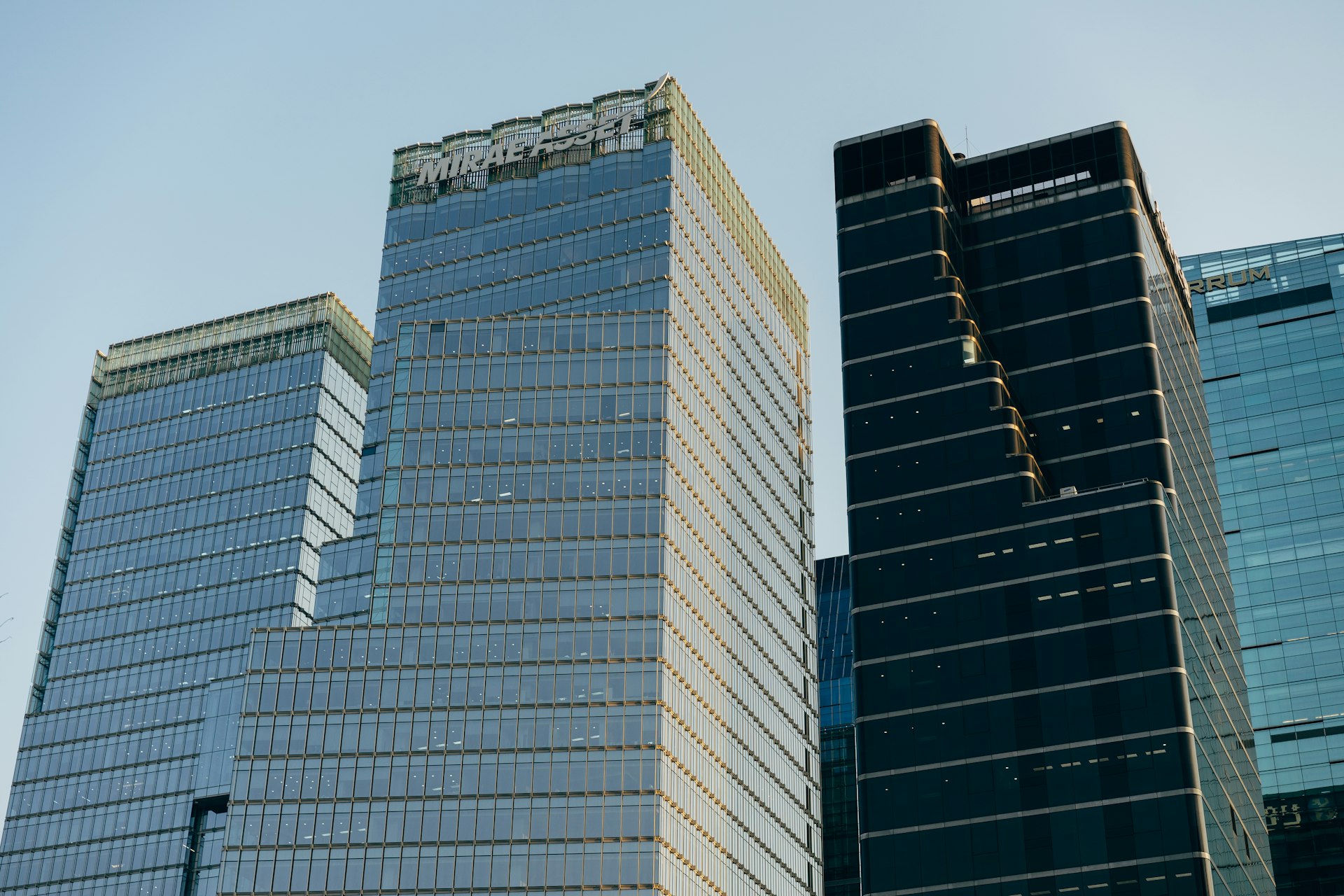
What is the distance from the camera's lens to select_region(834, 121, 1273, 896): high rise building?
151 m

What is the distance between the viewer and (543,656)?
539 feet

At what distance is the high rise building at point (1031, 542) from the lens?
495 feet

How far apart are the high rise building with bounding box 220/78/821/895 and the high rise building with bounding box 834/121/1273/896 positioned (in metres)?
16.7

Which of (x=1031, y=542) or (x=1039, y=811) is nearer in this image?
(x=1039, y=811)

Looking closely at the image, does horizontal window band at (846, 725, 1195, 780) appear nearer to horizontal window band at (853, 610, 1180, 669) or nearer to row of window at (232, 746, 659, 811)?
horizontal window band at (853, 610, 1180, 669)

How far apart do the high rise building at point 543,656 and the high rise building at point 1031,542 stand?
1671 cm

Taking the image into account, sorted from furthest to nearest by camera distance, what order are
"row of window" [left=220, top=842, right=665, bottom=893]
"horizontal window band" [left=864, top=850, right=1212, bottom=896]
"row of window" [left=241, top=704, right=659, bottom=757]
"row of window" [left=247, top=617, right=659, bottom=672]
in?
"row of window" [left=247, top=617, right=659, bottom=672] < "row of window" [left=241, top=704, right=659, bottom=757] < "row of window" [left=220, top=842, right=665, bottom=893] < "horizontal window band" [left=864, top=850, right=1212, bottom=896]

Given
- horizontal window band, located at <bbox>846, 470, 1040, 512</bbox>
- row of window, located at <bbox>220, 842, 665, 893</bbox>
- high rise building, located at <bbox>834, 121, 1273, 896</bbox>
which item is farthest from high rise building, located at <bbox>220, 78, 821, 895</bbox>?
horizontal window band, located at <bbox>846, 470, 1040, 512</bbox>

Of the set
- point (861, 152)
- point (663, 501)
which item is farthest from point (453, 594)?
point (861, 152)

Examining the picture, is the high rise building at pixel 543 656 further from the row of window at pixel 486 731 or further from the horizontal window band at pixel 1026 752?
the horizontal window band at pixel 1026 752

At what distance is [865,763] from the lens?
529 feet

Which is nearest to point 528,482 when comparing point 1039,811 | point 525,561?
point 525,561

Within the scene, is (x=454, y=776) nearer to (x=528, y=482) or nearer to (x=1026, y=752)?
(x=528, y=482)

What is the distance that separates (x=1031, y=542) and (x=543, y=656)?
148 ft
